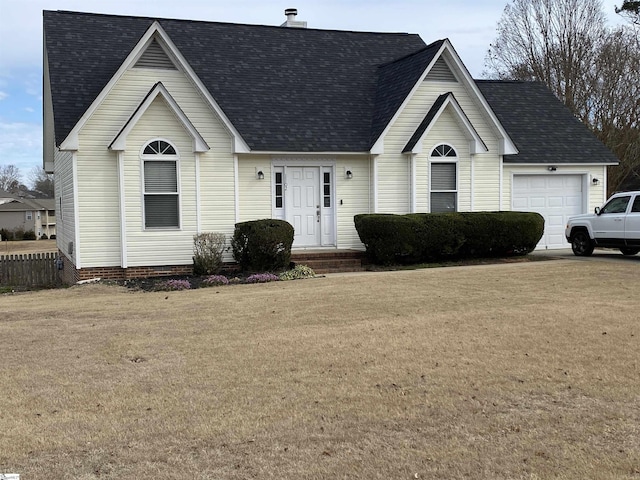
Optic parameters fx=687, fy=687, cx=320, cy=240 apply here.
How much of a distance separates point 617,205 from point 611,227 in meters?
0.62

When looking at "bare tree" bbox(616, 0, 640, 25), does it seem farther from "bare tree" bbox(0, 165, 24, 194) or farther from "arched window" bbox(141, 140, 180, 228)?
"bare tree" bbox(0, 165, 24, 194)

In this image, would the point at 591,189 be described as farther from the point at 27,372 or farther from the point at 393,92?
the point at 27,372

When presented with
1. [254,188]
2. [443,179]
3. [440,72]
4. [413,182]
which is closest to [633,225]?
[443,179]

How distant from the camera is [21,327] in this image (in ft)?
33.5

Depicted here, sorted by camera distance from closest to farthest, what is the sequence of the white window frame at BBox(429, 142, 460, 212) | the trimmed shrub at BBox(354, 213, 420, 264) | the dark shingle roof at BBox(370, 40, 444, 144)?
the trimmed shrub at BBox(354, 213, 420, 264) → the dark shingle roof at BBox(370, 40, 444, 144) → the white window frame at BBox(429, 142, 460, 212)

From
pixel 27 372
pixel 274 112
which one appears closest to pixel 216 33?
pixel 274 112

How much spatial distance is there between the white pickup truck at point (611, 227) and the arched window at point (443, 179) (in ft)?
11.5

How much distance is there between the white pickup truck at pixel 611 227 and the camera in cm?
1775

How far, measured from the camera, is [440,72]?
64.1 ft

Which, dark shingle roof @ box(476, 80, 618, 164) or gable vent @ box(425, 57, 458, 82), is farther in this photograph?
dark shingle roof @ box(476, 80, 618, 164)

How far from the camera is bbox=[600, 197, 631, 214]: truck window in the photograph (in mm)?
18125

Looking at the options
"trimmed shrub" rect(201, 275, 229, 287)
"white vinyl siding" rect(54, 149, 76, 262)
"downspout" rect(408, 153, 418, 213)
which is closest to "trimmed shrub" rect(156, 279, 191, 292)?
"trimmed shrub" rect(201, 275, 229, 287)

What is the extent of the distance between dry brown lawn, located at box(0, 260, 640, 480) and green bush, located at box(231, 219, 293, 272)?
425 centimetres

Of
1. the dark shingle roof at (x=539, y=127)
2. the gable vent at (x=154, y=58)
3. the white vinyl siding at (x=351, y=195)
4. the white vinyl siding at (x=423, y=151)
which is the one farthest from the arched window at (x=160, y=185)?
the dark shingle roof at (x=539, y=127)
